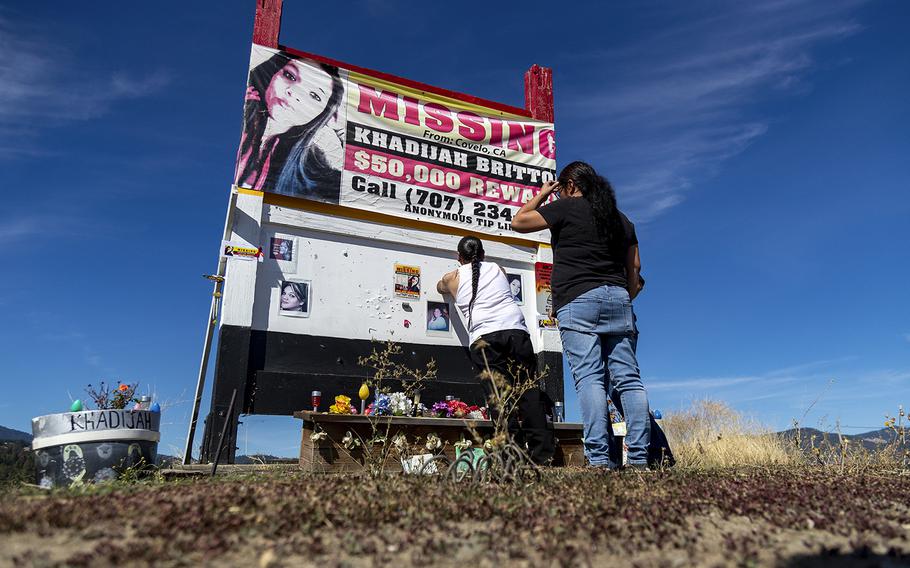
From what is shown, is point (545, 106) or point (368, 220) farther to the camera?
point (545, 106)

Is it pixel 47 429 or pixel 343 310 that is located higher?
pixel 343 310

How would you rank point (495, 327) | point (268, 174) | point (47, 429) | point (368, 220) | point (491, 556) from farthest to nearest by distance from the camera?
point (368, 220) → point (268, 174) → point (495, 327) → point (47, 429) → point (491, 556)

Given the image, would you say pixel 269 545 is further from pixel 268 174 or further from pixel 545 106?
pixel 545 106

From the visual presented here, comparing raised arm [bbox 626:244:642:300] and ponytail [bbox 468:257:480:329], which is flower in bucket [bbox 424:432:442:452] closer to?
ponytail [bbox 468:257:480:329]

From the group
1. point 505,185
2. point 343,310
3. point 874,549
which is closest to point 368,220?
point 343,310

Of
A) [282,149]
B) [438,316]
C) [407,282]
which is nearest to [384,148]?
[282,149]

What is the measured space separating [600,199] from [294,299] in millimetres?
3820

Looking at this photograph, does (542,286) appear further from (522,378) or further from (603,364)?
(603,364)

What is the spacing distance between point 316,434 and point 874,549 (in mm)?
3920

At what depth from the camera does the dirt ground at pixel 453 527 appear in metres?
1.92

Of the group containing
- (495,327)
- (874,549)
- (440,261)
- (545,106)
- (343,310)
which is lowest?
(874,549)

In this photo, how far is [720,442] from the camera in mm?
9766

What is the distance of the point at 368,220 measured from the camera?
745cm

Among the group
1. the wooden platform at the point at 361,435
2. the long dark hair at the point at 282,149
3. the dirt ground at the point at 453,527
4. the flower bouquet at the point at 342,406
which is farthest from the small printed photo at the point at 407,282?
the dirt ground at the point at 453,527
